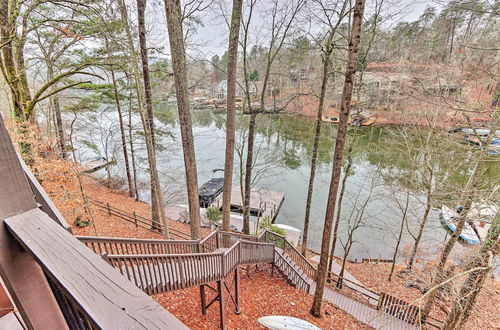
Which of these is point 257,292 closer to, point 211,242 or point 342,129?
point 211,242

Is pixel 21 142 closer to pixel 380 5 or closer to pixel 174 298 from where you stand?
pixel 174 298

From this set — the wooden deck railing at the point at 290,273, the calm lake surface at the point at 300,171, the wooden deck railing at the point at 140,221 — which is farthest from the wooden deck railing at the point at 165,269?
the wooden deck railing at the point at 140,221

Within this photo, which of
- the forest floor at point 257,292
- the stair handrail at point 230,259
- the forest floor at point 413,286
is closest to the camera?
the stair handrail at point 230,259

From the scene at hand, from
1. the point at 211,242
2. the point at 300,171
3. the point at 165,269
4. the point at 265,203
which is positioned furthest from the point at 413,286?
the point at 165,269

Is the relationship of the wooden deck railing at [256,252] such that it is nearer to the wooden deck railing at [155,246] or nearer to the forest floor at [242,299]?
the forest floor at [242,299]

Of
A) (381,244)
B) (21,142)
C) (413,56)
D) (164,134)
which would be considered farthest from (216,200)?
(413,56)

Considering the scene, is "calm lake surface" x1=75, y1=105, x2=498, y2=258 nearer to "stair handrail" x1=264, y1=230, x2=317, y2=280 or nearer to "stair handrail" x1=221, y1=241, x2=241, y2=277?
"stair handrail" x1=264, y1=230, x2=317, y2=280

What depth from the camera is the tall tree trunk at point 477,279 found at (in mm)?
4125

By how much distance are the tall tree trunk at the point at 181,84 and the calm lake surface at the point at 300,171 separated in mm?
3272

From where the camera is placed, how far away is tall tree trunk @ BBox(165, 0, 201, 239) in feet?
15.8

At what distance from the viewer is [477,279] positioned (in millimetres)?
4250

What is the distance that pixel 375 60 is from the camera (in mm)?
7859

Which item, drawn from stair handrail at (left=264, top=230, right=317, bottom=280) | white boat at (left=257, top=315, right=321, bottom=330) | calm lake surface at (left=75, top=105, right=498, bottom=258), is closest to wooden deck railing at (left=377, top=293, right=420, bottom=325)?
stair handrail at (left=264, top=230, right=317, bottom=280)

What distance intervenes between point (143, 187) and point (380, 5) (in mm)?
16480
